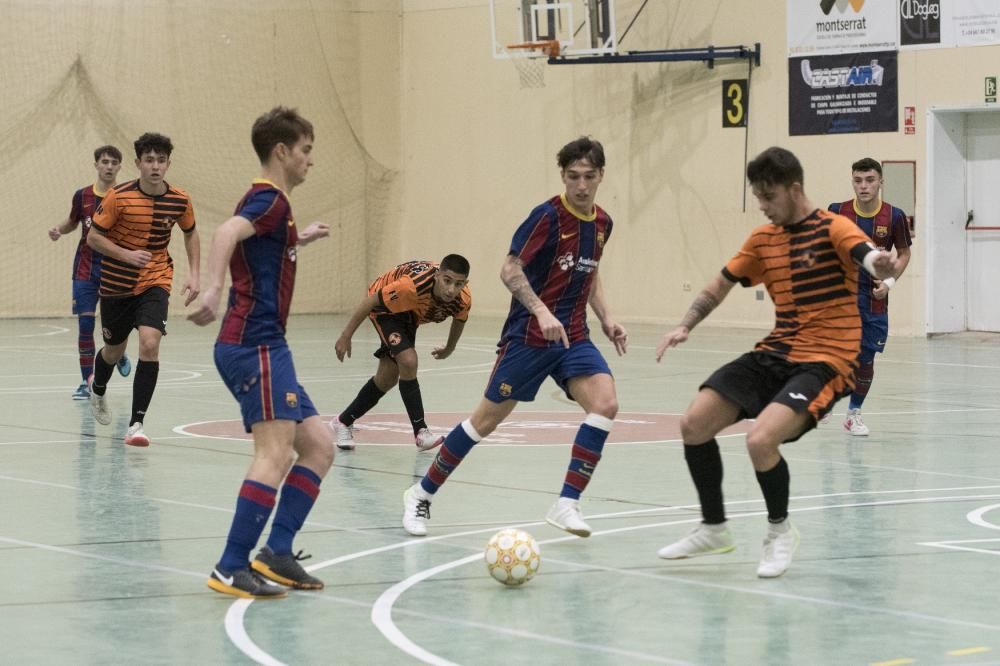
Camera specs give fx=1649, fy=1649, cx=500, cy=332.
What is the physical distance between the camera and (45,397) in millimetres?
15195

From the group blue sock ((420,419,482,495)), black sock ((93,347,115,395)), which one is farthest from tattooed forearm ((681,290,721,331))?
black sock ((93,347,115,395))

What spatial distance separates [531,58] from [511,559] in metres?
19.7

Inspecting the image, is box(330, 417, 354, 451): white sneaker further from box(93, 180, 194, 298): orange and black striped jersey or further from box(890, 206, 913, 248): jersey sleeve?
box(890, 206, 913, 248): jersey sleeve

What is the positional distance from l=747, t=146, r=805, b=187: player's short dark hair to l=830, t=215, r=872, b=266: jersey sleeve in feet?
0.85

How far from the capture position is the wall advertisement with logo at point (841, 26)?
22.0 metres

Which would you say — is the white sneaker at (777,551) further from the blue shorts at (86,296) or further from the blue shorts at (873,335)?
the blue shorts at (86,296)

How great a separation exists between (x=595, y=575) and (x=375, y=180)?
22.4 metres

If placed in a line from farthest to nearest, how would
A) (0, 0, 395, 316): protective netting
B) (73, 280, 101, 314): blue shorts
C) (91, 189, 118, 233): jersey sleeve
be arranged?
(0, 0, 395, 316): protective netting, (73, 280, 101, 314): blue shorts, (91, 189, 118, 233): jersey sleeve

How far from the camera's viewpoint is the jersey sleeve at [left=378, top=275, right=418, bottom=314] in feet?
37.4

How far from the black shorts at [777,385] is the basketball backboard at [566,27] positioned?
16515 millimetres

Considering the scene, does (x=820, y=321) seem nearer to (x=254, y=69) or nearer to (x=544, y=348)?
(x=544, y=348)

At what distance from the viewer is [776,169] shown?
7156mm

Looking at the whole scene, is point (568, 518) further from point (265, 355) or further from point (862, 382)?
point (862, 382)

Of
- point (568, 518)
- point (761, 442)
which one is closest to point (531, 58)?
point (568, 518)
